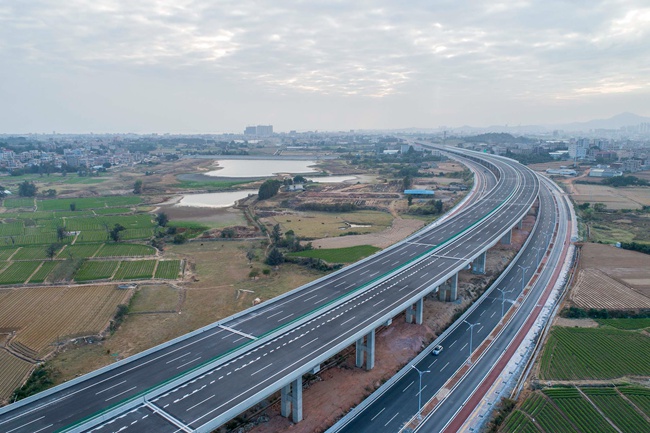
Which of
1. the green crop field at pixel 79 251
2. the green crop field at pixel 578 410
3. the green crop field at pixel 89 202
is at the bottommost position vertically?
the green crop field at pixel 578 410

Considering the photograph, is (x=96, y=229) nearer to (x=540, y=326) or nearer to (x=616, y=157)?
(x=540, y=326)

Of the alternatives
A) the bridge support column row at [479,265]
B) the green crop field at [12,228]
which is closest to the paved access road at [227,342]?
the bridge support column row at [479,265]

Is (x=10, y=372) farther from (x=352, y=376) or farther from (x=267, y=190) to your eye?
(x=267, y=190)

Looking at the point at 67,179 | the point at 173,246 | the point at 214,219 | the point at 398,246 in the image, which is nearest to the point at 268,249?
the point at 173,246

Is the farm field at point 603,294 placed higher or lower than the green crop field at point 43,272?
higher

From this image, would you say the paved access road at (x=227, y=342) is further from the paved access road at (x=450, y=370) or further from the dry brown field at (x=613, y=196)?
the dry brown field at (x=613, y=196)

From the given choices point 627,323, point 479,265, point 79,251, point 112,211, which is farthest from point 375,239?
point 112,211

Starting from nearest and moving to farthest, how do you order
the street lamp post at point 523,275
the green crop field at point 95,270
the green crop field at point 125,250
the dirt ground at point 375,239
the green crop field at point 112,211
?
the street lamp post at point 523,275 < the green crop field at point 95,270 < the green crop field at point 125,250 < the dirt ground at point 375,239 < the green crop field at point 112,211
